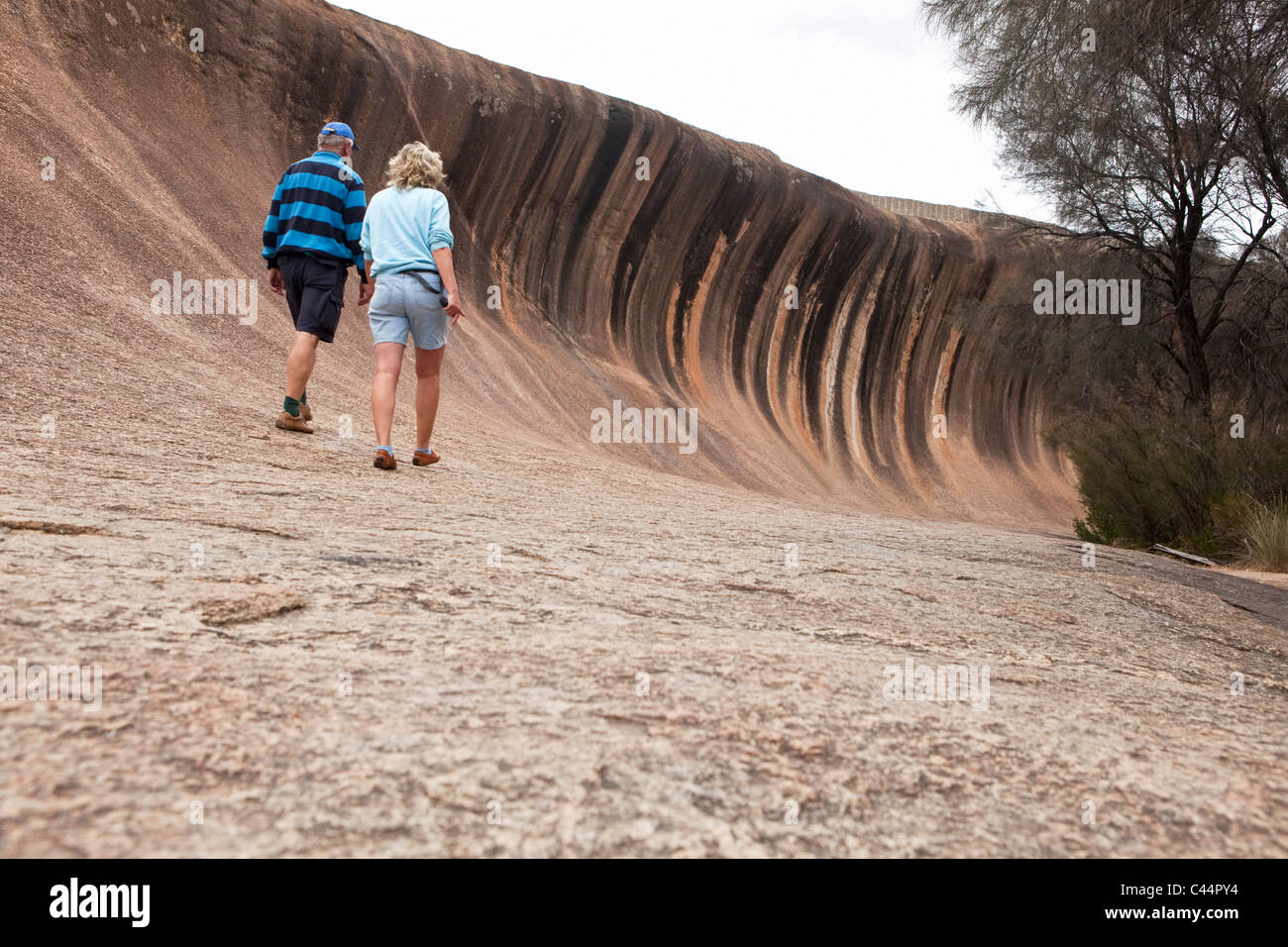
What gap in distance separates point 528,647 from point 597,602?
0.60 m

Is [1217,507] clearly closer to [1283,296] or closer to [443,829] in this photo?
[1283,296]

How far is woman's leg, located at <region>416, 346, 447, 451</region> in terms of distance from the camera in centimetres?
502

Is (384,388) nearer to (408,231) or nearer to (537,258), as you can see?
(408,231)

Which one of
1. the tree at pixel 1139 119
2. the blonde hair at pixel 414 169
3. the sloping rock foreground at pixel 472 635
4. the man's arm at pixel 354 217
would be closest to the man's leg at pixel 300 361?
the sloping rock foreground at pixel 472 635

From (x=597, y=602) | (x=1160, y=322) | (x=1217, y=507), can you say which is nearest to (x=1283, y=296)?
(x=1160, y=322)

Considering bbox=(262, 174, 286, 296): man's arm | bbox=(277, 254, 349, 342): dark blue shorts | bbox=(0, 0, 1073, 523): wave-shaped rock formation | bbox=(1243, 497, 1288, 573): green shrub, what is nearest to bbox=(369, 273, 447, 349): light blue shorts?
bbox=(277, 254, 349, 342): dark blue shorts

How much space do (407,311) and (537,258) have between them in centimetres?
1219

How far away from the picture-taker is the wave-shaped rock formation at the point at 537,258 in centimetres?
784

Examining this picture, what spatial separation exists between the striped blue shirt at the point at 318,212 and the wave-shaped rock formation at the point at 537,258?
1074 mm

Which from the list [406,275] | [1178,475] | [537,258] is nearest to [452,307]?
[406,275]

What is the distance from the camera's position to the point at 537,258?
55.2 ft

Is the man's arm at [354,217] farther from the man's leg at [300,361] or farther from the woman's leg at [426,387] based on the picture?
the woman's leg at [426,387]

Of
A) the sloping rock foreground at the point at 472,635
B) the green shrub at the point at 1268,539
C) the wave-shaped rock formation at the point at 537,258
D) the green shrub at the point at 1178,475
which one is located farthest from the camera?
the green shrub at the point at 1178,475

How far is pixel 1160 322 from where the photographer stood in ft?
51.2
